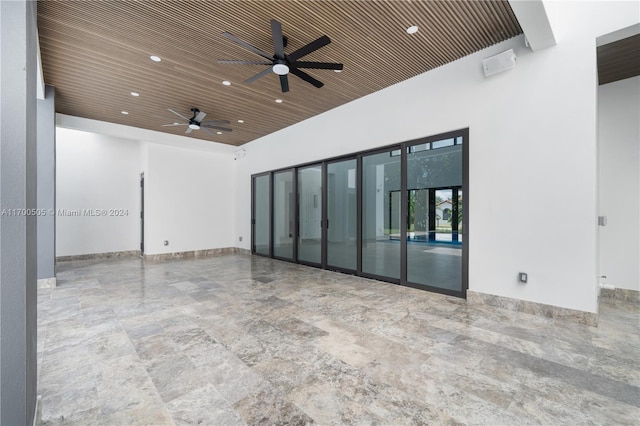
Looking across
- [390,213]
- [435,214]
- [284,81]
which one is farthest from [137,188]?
[435,214]

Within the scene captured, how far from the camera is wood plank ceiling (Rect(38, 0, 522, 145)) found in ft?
11.0

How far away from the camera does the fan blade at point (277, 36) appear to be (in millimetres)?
3172

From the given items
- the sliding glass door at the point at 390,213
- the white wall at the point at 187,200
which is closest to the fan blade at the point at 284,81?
the sliding glass door at the point at 390,213

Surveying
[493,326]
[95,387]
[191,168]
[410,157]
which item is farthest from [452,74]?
[191,168]

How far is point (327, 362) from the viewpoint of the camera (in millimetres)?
2537

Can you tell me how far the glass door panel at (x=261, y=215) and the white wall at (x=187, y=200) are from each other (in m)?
1.40

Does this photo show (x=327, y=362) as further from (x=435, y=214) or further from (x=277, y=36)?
(x=277, y=36)

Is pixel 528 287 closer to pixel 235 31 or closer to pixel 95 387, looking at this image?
pixel 95 387

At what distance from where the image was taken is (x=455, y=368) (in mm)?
2441

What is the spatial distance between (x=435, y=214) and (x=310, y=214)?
3248 millimetres

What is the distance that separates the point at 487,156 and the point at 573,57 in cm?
143

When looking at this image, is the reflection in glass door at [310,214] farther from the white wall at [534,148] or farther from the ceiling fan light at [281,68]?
the ceiling fan light at [281,68]

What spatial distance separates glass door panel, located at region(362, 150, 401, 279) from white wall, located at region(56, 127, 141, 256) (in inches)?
306

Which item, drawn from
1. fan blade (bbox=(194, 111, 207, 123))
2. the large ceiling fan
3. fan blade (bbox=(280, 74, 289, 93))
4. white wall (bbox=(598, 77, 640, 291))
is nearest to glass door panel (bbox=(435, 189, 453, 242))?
white wall (bbox=(598, 77, 640, 291))
